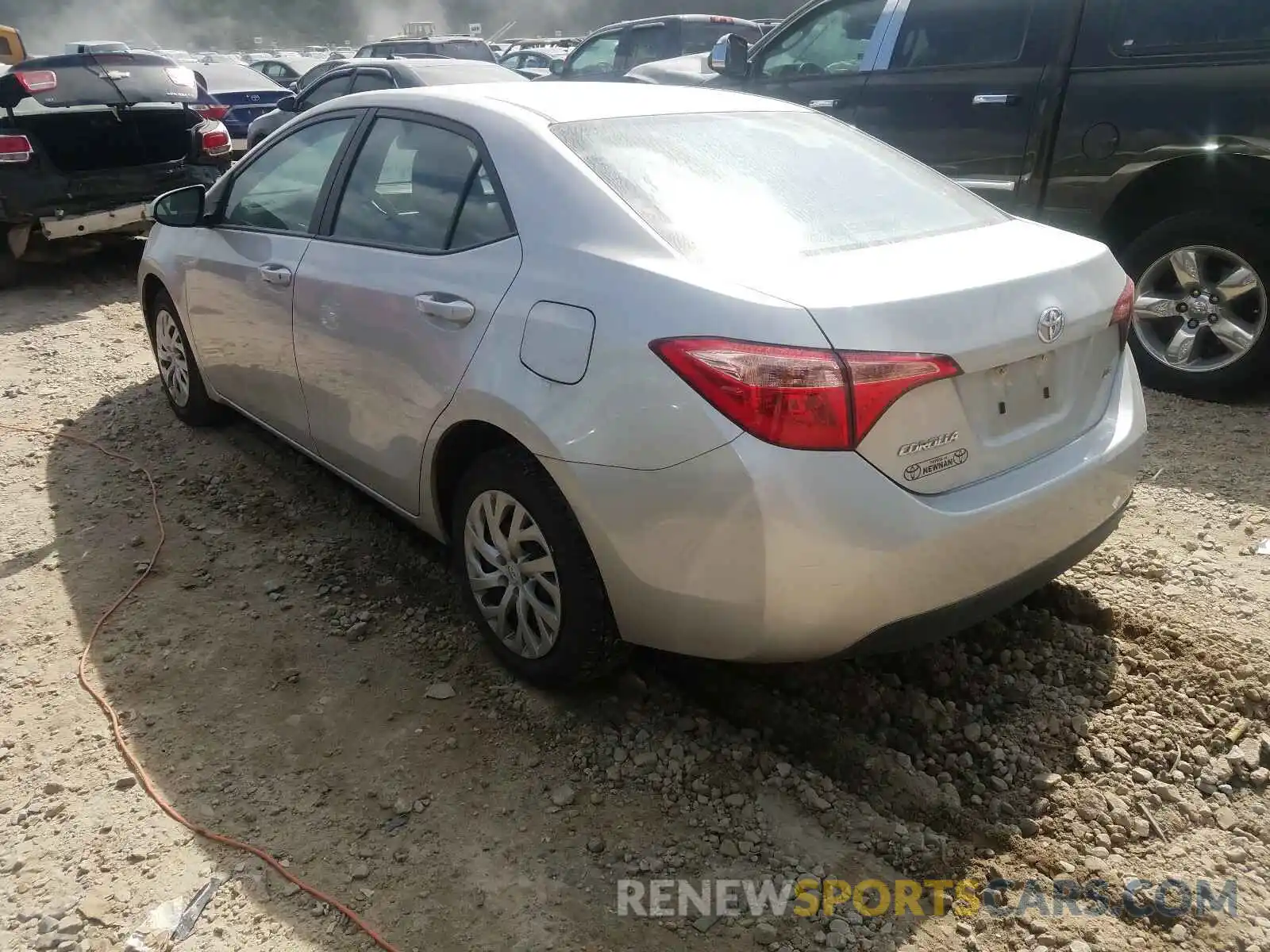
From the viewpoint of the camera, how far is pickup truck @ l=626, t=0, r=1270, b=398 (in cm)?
453

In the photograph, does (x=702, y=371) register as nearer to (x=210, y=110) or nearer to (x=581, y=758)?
(x=581, y=758)

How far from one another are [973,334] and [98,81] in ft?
23.8

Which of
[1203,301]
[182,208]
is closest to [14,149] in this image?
[182,208]

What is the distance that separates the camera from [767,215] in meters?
2.65

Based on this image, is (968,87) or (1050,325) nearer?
(1050,325)

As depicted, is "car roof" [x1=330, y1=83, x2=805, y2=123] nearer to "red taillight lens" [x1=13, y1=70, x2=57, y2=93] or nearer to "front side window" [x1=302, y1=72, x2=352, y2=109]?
"red taillight lens" [x1=13, y1=70, x2=57, y2=93]

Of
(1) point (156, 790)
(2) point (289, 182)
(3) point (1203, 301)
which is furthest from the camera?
(3) point (1203, 301)

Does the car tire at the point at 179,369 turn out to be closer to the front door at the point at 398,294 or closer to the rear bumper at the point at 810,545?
the front door at the point at 398,294

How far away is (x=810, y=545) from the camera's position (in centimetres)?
221

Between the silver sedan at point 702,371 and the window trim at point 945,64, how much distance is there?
236 centimetres

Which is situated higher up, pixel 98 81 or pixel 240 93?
pixel 98 81

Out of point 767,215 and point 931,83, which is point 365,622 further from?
point 931,83

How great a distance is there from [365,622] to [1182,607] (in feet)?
8.41

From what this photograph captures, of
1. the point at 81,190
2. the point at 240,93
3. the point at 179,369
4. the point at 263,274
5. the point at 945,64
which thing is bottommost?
the point at 179,369
